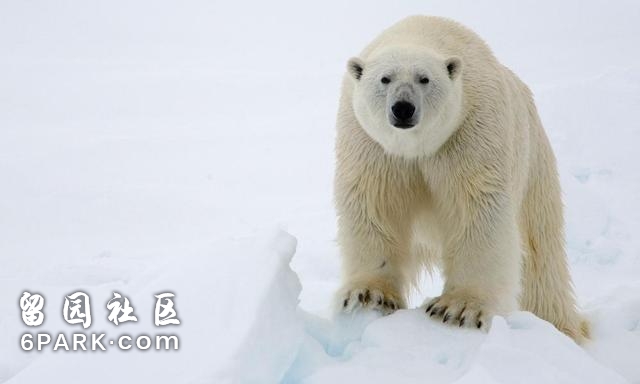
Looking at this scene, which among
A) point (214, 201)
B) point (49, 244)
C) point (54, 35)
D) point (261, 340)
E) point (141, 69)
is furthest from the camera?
point (54, 35)

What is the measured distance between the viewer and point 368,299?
3.32m

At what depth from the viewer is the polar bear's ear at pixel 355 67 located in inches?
136

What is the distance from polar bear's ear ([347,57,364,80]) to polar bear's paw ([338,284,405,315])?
35.9 inches

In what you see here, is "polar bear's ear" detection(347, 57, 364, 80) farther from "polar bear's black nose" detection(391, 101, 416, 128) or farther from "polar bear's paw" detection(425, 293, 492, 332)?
"polar bear's paw" detection(425, 293, 492, 332)

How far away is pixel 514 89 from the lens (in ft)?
12.9

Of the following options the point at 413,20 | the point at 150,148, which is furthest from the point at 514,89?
the point at 150,148

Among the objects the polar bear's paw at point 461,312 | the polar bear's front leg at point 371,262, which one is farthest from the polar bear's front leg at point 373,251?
the polar bear's paw at point 461,312

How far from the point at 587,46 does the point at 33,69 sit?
11.6 meters

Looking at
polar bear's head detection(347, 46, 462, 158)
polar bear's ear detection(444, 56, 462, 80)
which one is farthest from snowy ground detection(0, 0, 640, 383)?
polar bear's ear detection(444, 56, 462, 80)

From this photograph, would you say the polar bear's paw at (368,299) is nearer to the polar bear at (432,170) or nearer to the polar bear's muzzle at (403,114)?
the polar bear at (432,170)

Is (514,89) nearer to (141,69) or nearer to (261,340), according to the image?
(261,340)

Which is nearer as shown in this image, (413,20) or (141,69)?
(413,20)

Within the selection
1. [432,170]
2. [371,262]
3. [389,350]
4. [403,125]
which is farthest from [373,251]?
[389,350]

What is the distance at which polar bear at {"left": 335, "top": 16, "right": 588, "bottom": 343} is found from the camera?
329cm
